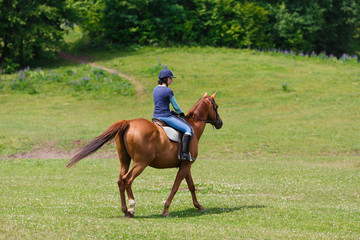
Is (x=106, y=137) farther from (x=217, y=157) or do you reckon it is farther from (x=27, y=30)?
(x=27, y=30)

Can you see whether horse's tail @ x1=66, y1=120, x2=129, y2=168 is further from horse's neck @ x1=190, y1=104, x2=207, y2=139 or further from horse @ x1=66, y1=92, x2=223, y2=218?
horse's neck @ x1=190, y1=104, x2=207, y2=139

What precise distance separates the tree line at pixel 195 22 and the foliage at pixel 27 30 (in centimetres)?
11

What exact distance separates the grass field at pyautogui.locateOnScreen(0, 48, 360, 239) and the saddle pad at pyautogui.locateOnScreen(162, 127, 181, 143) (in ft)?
6.54

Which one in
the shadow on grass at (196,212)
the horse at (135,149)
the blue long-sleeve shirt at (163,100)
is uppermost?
the blue long-sleeve shirt at (163,100)

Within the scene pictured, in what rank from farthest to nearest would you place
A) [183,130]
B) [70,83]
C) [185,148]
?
[70,83], [183,130], [185,148]

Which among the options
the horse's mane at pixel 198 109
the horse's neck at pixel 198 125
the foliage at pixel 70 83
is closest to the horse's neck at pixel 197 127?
the horse's neck at pixel 198 125

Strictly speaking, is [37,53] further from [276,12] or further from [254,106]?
[276,12]

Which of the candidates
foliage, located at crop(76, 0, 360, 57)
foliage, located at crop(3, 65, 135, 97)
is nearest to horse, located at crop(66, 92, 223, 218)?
foliage, located at crop(3, 65, 135, 97)

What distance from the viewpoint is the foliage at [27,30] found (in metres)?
47.6

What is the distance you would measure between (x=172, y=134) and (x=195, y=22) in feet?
172

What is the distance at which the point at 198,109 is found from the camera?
1416 cm

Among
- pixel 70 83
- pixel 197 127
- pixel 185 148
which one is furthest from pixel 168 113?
pixel 70 83

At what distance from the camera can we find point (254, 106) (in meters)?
40.0

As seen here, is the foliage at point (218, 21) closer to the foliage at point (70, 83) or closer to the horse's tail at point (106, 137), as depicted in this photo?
the foliage at point (70, 83)
